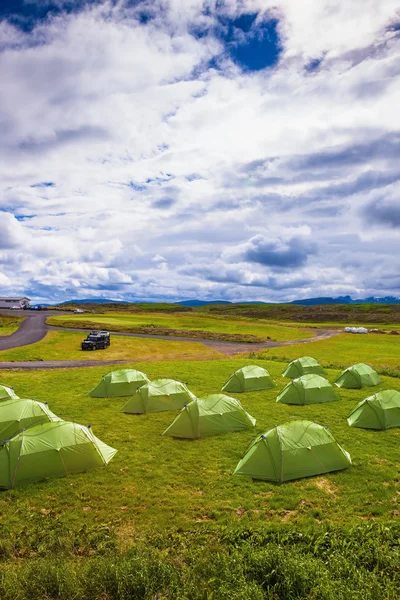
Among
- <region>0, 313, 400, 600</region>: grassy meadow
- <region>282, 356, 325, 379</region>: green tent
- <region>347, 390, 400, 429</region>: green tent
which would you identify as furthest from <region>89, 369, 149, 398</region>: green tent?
<region>347, 390, 400, 429</region>: green tent

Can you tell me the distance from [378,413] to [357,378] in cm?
1262

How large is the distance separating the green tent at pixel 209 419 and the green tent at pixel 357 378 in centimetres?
1658

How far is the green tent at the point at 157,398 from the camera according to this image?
2842 centimetres

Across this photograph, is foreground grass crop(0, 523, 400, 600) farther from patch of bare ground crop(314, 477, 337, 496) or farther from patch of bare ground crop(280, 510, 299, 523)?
patch of bare ground crop(314, 477, 337, 496)

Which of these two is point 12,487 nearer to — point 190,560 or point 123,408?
point 190,560

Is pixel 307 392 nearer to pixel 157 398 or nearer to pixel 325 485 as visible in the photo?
A: pixel 157 398

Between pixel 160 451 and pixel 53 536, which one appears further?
pixel 160 451

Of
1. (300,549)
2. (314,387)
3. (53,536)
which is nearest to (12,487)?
(53,536)

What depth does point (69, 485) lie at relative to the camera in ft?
56.7

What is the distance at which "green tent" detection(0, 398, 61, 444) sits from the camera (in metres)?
21.6

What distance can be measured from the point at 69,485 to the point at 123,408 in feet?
38.2

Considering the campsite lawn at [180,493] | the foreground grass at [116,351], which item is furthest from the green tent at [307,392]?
the foreground grass at [116,351]

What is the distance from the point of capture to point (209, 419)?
23406mm

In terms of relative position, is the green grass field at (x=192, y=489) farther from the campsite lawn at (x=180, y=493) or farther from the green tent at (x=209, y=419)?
the green tent at (x=209, y=419)
